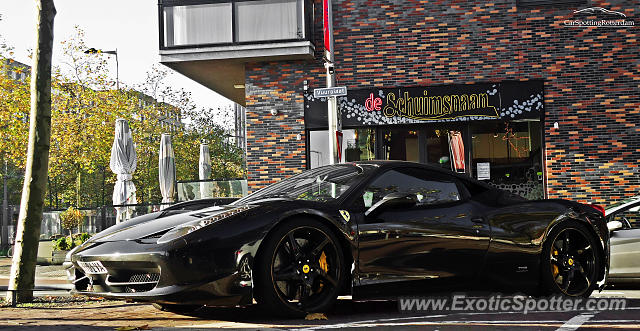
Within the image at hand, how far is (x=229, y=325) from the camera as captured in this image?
17.3 ft

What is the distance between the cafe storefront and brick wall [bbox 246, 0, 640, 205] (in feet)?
0.87

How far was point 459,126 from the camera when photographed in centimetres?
1831

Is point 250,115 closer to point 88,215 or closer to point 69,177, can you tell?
point 88,215

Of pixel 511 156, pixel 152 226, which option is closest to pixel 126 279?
pixel 152 226

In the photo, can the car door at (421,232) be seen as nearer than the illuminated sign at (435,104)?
Yes

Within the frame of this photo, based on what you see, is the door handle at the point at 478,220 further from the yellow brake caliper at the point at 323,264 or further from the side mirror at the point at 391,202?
the yellow brake caliper at the point at 323,264

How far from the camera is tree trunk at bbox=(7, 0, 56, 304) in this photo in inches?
333

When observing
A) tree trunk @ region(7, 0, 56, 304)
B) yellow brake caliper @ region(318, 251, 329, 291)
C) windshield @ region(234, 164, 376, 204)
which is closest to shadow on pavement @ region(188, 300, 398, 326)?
yellow brake caliper @ region(318, 251, 329, 291)

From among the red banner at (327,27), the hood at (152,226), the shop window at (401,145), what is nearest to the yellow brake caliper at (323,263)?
the hood at (152,226)

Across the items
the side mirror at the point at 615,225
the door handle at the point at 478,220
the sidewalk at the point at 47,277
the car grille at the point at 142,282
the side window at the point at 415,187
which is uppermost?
the side window at the point at 415,187

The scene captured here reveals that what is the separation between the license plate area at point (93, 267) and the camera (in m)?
5.56

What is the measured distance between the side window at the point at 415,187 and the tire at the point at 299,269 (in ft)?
2.06

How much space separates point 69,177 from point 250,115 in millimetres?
27735

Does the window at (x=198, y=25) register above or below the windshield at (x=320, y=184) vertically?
above
